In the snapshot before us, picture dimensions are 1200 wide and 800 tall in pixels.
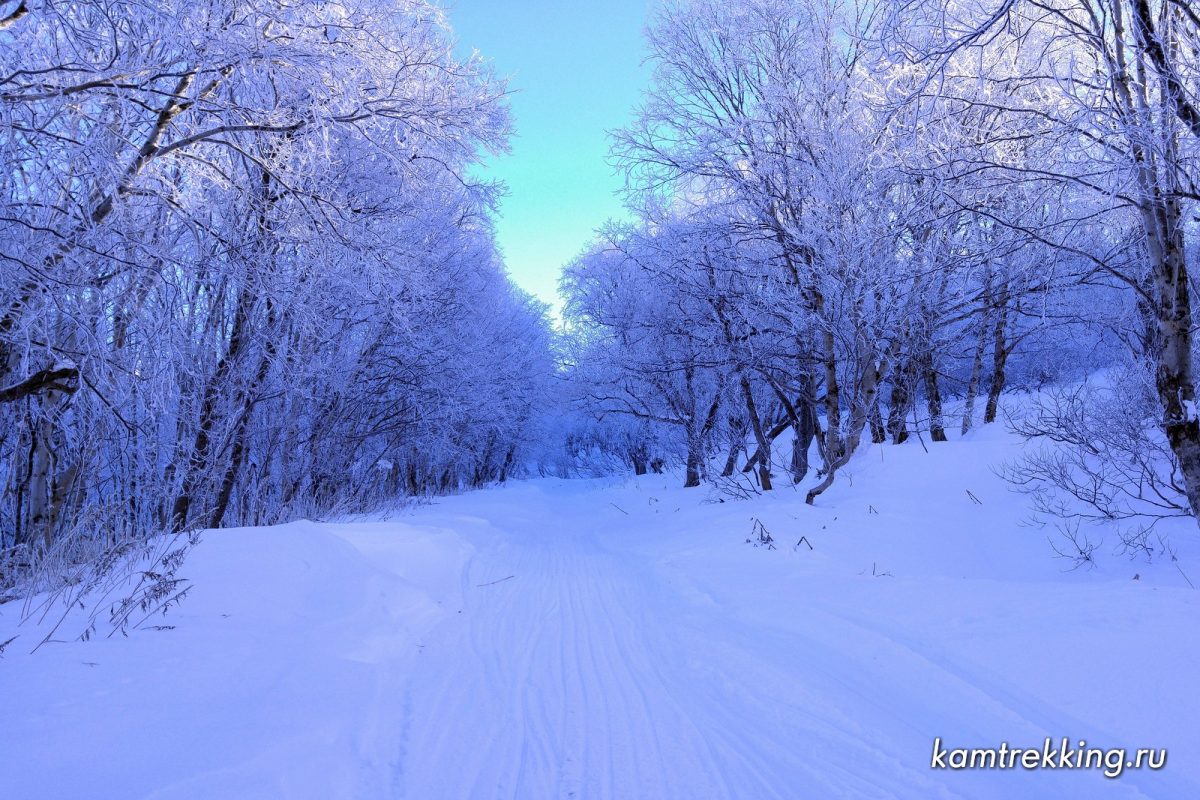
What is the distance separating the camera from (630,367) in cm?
1330

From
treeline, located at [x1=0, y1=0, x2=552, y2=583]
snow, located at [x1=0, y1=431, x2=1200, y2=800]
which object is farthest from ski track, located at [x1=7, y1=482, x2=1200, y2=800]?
treeline, located at [x1=0, y1=0, x2=552, y2=583]

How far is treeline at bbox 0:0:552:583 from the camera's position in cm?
403

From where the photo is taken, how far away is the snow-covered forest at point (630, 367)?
2.81 meters

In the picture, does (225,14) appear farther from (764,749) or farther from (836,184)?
(836,184)

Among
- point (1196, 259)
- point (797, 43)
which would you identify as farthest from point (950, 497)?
point (797, 43)

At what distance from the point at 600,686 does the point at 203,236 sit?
17.9 feet

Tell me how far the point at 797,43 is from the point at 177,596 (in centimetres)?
1131

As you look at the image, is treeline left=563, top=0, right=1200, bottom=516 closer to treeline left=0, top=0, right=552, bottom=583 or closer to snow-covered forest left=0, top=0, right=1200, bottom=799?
snow-covered forest left=0, top=0, right=1200, bottom=799

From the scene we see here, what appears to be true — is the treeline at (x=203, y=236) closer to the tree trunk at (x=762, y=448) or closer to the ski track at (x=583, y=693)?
the ski track at (x=583, y=693)

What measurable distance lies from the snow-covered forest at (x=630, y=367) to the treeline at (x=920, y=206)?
7 cm

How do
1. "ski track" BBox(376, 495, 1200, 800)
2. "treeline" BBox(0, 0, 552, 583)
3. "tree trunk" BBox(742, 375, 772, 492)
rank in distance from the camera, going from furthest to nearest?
1. "tree trunk" BBox(742, 375, 772, 492)
2. "treeline" BBox(0, 0, 552, 583)
3. "ski track" BBox(376, 495, 1200, 800)

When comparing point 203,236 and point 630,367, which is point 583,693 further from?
point 630,367

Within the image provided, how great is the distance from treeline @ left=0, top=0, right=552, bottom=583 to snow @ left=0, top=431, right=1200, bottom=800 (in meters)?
1.83

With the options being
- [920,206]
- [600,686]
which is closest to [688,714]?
[600,686]
